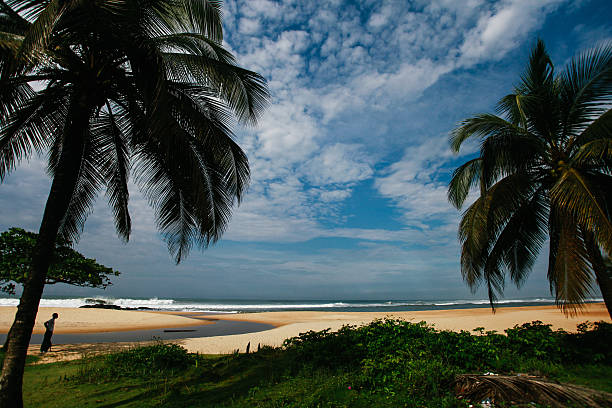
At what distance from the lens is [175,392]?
18.7 feet

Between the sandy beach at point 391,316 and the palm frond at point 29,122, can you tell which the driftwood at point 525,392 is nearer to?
the sandy beach at point 391,316

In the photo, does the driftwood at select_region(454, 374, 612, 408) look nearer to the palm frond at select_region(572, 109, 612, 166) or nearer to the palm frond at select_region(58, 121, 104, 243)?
the palm frond at select_region(572, 109, 612, 166)

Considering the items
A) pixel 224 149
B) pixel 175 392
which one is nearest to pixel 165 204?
pixel 224 149

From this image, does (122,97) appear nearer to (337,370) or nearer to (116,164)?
(116,164)

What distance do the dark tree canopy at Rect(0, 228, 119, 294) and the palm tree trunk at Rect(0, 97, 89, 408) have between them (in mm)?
6658

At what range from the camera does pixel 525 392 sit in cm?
406

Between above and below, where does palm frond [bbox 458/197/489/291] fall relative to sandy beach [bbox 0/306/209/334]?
above

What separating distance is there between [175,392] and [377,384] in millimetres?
3540

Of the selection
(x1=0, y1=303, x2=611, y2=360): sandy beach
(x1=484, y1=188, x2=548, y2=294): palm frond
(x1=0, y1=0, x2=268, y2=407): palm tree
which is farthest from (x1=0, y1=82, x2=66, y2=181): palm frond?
(x1=484, y1=188, x2=548, y2=294): palm frond

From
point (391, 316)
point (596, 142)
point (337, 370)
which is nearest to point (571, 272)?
point (596, 142)

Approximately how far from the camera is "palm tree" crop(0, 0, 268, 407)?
438cm

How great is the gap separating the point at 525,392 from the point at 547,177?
16.0 ft

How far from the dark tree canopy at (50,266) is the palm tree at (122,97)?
19.5 feet

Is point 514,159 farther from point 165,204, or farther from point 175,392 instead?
point 175,392
